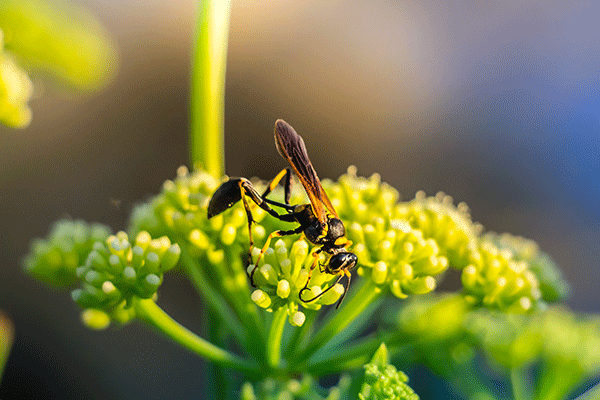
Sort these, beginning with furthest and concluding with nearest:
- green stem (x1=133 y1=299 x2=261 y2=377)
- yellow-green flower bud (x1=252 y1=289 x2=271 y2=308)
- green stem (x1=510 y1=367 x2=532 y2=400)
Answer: green stem (x1=510 y1=367 x2=532 y2=400) → green stem (x1=133 y1=299 x2=261 y2=377) → yellow-green flower bud (x1=252 y1=289 x2=271 y2=308)

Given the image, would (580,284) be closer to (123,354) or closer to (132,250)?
(123,354)

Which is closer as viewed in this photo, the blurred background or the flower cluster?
the flower cluster

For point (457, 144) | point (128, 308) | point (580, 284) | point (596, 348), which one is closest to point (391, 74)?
point (457, 144)

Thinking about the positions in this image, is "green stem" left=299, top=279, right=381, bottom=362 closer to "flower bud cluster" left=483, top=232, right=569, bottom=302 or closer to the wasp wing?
the wasp wing

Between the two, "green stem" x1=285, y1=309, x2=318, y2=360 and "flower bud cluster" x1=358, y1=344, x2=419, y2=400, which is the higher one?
"green stem" x1=285, y1=309, x2=318, y2=360

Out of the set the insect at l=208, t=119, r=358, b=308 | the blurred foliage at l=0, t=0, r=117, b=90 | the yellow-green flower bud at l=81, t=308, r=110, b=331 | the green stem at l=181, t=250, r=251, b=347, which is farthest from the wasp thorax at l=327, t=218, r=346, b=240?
the blurred foliage at l=0, t=0, r=117, b=90

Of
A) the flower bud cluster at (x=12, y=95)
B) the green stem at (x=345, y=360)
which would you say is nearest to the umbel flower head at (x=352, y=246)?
the green stem at (x=345, y=360)

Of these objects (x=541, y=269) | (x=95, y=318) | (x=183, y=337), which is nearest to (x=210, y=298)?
(x=183, y=337)

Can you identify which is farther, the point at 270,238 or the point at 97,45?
the point at 97,45
